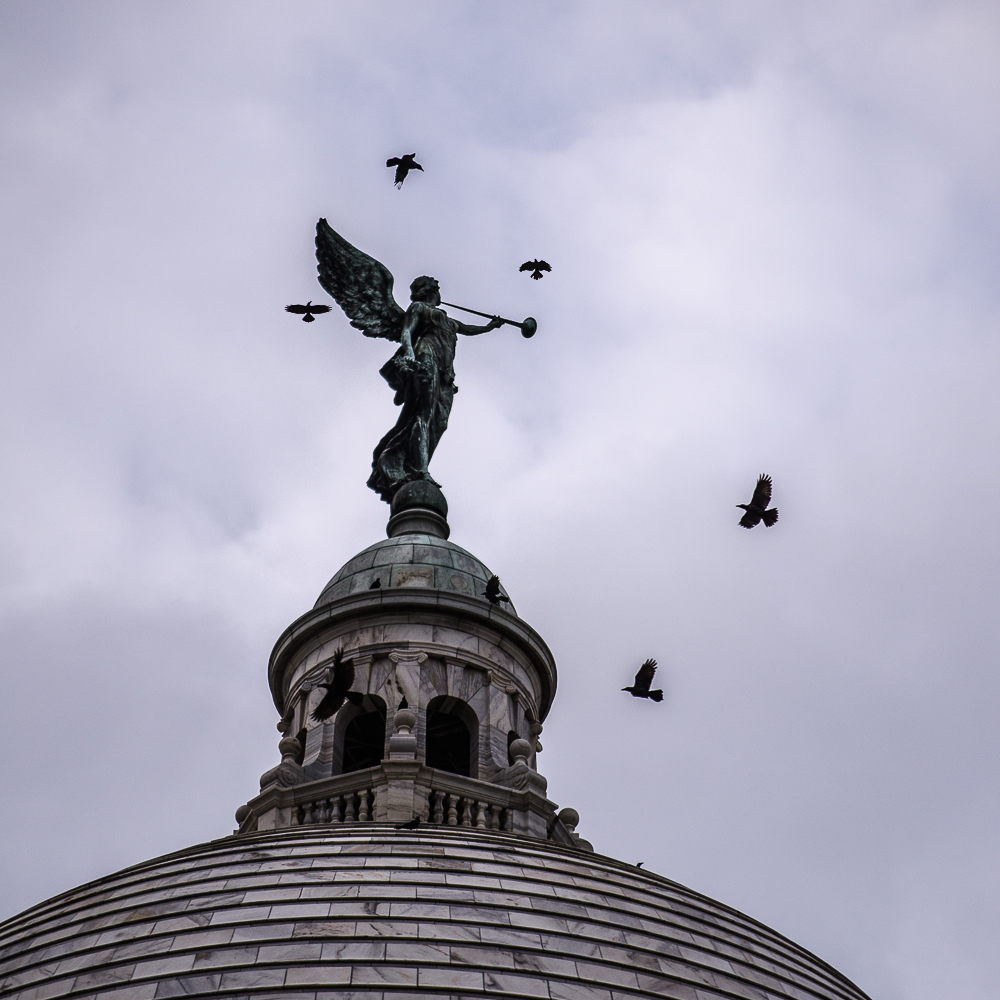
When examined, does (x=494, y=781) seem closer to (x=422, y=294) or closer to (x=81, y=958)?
(x=81, y=958)

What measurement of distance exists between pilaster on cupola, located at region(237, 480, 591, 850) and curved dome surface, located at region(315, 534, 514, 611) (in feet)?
0.08

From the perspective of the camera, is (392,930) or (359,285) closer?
(392,930)

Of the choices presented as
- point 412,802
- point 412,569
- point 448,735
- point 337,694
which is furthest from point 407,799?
point 412,569

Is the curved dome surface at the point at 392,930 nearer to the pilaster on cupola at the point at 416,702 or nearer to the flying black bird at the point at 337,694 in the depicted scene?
the flying black bird at the point at 337,694

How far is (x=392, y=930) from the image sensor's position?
16.8 metres

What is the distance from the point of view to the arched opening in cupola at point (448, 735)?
86.5ft

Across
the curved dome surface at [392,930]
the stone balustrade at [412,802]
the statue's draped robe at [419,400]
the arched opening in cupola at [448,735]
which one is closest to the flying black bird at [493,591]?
the arched opening in cupola at [448,735]

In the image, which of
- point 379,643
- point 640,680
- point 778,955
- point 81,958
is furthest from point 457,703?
point 81,958

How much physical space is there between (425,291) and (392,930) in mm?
17398

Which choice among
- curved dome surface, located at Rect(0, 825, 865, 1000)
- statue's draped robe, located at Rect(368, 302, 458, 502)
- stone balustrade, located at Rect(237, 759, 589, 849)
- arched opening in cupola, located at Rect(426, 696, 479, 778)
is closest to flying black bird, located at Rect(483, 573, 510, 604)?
arched opening in cupola, located at Rect(426, 696, 479, 778)

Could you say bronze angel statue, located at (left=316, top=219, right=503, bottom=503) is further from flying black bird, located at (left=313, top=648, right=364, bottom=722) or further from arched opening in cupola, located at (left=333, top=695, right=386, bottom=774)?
flying black bird, located at (left=313, top=648, right=364, bottom=722)

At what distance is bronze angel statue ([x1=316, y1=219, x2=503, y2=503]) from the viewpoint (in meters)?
31.0

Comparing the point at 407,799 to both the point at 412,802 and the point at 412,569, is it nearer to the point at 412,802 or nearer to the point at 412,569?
the point at 412,802

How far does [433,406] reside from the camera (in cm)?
3119
